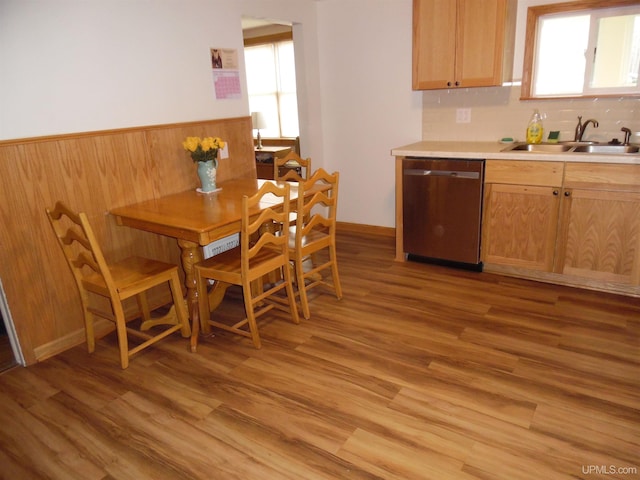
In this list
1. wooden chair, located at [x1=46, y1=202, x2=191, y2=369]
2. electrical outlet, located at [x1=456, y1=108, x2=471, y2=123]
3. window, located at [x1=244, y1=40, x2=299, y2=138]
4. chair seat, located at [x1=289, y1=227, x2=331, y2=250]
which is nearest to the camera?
wooden chair, located at [x1=46, y1=202, x2=191, y2=369]

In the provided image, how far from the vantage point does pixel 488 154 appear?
325 centimetres

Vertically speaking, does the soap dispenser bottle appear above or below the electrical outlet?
below

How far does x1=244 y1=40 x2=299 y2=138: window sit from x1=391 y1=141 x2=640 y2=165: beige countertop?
8.90 ft

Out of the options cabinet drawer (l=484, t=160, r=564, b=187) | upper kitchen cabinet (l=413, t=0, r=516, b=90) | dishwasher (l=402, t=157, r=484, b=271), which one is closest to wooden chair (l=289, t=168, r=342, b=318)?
dishwasher (l=402, t=157, r=484, b=271)

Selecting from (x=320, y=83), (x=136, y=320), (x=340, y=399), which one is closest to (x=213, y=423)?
(x=340, y=399)

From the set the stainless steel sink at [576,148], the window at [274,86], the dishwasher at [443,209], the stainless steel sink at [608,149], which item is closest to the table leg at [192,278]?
the dishwasher at [443,209]

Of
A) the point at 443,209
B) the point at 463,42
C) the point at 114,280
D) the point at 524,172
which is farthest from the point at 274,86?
the point at 114,280

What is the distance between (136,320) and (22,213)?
1.01m

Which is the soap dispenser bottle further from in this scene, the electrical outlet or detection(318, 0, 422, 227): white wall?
detection(318, 0, 422, 227): white wall

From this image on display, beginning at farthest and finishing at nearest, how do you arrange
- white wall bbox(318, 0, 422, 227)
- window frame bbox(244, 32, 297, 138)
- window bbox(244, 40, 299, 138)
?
window bbox(244, 40, 299, 138), window frame bbox(244, 32, 297, 138), white wall bbox(318, 0, 422, 227)

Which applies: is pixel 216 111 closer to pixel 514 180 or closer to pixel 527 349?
pixel 514 180

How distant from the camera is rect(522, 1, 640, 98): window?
10.5 feet

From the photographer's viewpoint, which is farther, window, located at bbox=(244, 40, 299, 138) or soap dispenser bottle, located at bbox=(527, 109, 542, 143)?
window, located at bbox=(244, 40, 299, 138)

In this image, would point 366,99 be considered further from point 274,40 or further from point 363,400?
point 363,400
